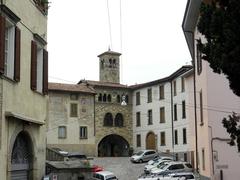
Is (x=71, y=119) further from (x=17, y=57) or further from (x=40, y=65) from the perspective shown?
(x=17, y=57)

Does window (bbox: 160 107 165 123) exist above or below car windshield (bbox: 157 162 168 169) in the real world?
above

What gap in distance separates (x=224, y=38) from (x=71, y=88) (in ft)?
203

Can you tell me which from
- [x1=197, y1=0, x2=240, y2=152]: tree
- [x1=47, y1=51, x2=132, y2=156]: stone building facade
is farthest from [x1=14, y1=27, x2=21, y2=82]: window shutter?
[x1=47, y1=51, x2=132, y2=156]: stone building facade

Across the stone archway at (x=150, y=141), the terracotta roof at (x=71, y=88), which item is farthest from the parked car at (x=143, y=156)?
the terracotta roof at (x=71, y=88)

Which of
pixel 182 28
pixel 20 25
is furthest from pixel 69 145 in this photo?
pixel 20 25

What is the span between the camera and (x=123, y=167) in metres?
56.1

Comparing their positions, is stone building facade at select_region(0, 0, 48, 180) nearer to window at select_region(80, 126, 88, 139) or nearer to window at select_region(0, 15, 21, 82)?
window at select_region(0, 15, 21, 82)

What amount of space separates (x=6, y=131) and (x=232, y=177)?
13741mm

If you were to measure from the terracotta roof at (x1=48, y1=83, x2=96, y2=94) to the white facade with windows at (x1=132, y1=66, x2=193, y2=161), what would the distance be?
728 centimetres

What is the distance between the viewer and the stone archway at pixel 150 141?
2883 inches

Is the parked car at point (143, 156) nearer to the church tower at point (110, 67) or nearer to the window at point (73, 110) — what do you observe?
the window at point (73, 110)

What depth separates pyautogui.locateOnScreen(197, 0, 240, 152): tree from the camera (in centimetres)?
1077

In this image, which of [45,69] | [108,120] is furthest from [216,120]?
[108,120]

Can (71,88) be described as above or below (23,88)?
above
